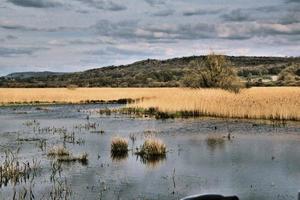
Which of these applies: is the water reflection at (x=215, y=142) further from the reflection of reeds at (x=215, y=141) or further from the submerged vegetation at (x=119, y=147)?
the submerged vegetation at (x=119, y=147)

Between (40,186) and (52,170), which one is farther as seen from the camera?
(52,170)

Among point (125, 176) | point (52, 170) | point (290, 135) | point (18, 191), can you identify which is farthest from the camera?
point (290, 135)

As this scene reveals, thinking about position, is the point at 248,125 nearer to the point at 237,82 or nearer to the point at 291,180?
the point at 291,180

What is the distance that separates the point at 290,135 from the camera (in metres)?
25.3

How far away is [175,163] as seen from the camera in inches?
713

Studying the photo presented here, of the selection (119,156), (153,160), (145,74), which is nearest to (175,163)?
(153,160)

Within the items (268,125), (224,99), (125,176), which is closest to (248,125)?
(268,125)

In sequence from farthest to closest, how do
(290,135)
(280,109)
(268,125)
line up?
(280,109) → (268,125) → (290,135)

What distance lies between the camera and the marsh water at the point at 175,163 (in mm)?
13930

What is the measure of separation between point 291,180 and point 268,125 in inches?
608

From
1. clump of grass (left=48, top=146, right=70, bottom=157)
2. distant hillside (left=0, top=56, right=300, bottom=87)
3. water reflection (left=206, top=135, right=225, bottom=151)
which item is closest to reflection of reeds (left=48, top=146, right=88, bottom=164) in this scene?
clump of grass (left=48, top=146, right=70, bottom=157)

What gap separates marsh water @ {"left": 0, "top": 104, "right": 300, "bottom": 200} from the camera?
548 inches

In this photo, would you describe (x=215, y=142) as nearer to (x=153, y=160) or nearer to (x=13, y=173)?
(x=153, y=160)

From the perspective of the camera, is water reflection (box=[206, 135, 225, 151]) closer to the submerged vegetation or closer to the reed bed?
the submerged vegetation
